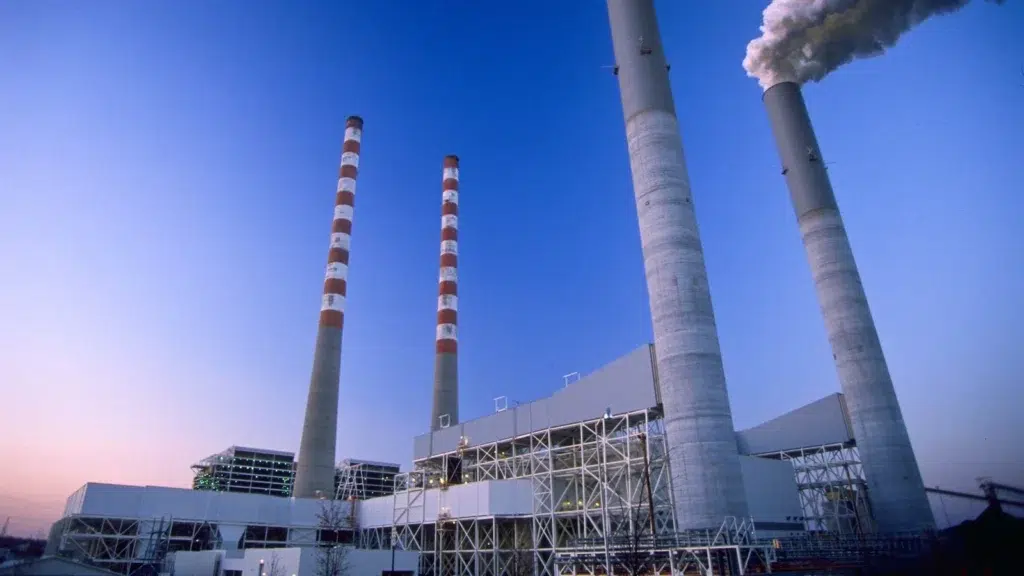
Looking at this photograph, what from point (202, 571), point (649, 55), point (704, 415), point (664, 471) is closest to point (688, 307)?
point (704, 415)

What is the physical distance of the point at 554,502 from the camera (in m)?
33.9

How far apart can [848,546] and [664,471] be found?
8.58 m

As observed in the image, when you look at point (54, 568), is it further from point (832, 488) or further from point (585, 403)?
point (832, 488)

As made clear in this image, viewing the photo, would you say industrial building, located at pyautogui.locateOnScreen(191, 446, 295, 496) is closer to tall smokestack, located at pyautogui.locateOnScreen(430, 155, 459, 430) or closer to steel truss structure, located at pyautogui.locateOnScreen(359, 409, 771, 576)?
tall smokestack, located at pyautogui.locateOnScreen(430, 155, 459, 430)

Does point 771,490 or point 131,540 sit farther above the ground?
point 771,490

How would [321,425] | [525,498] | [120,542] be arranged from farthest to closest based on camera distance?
[321,425], [120,542], [525,498]

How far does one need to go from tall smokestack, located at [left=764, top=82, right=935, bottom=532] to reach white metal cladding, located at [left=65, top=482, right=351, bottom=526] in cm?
3745

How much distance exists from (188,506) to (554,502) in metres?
26.5

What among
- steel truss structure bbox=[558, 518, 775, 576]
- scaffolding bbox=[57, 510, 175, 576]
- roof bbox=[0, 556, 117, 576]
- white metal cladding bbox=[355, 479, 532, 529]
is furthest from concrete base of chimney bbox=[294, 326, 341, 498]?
steel truss structure bbox=[558, 518, 775, 576]

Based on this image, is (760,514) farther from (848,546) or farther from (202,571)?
(202,571)

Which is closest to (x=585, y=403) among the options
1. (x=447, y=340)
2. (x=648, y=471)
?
(x=648, y=471)

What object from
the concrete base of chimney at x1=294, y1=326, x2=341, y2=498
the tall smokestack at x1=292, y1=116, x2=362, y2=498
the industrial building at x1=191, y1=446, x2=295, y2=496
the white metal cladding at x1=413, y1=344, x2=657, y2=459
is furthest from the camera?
the industrial building at x1=191, y1=446, x2=295, y2=496

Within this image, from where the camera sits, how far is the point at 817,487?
3803 cm

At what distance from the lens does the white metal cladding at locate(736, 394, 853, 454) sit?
3781 cm
